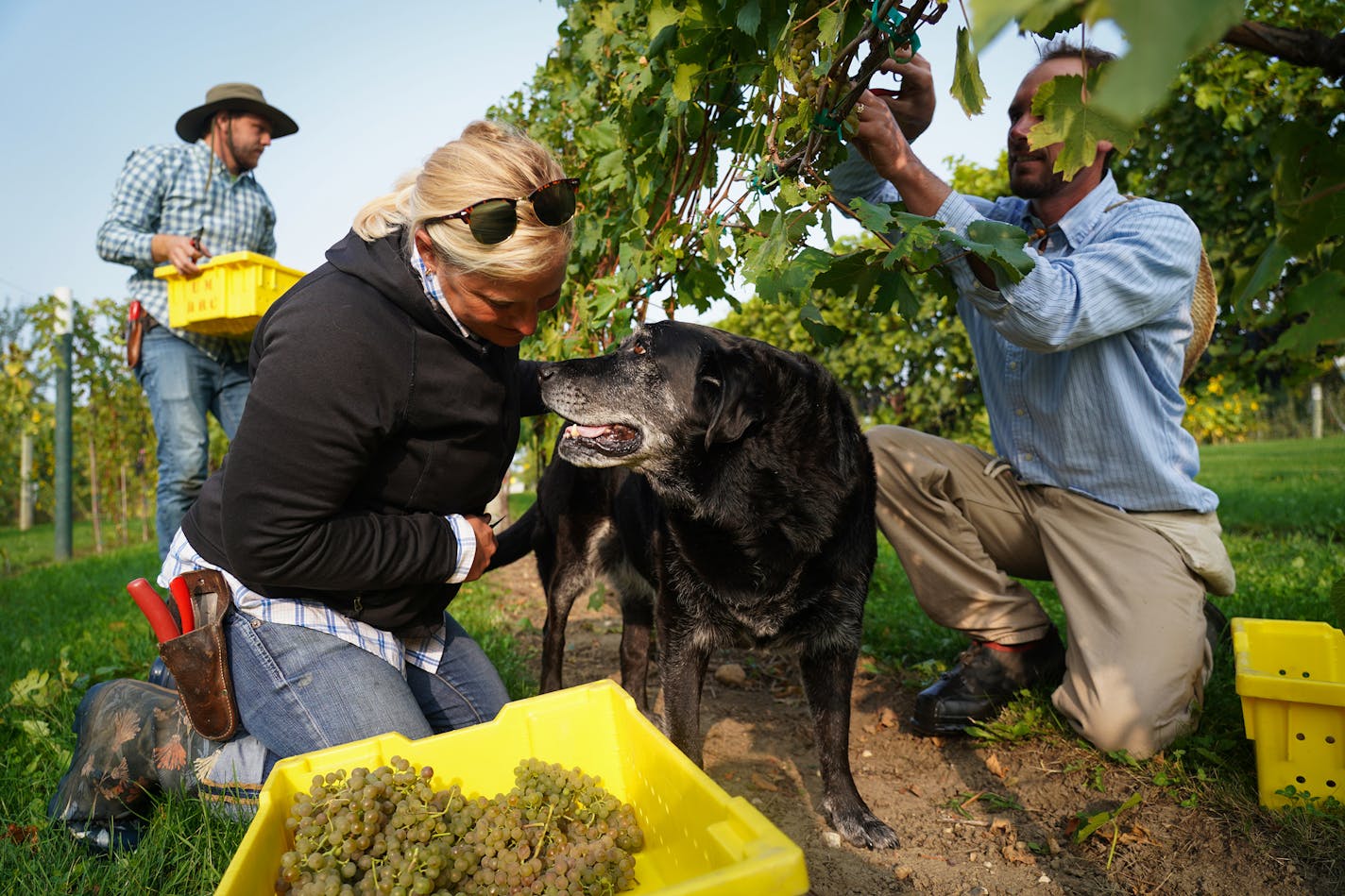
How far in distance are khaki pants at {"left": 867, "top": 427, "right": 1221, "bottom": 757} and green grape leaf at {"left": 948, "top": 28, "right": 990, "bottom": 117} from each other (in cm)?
196

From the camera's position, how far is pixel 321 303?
217cm

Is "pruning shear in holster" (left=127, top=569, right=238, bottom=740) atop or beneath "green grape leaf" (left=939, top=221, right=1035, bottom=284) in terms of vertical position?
beneath

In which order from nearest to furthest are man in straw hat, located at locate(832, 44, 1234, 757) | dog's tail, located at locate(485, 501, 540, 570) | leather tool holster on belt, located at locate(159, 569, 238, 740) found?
leather tool holster on belt, located at locate(159, 569, 238, 740)
man in straw hat, located at locate(832, 44, 1234, 757)
dog's tail, located at locate(485, 501, 540, 570)

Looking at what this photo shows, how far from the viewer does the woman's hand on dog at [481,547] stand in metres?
2.42

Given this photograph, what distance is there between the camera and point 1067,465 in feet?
10.1

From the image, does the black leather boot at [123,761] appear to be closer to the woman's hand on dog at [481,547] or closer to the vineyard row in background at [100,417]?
the woman's hand on dog at [481,547]

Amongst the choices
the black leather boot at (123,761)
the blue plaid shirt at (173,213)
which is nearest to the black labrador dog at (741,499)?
the black leather boot at (123,761)

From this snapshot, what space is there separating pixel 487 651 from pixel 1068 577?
8.39ft

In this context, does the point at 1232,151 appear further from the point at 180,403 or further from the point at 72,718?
the point at 72,718

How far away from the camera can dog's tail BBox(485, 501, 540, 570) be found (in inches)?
128

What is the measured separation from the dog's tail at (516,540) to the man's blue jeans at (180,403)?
6.30 feet

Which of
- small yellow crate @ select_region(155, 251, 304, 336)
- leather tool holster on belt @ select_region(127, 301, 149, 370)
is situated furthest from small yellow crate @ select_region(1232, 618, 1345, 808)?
leather tool holster on belt @ select_region(127, 301, 149, 370)

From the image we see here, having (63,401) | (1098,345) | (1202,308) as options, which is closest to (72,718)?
(1098,345)

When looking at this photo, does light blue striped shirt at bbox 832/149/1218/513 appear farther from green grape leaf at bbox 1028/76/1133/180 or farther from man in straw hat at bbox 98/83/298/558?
man in straw hat at bbox 98/83/298/558
